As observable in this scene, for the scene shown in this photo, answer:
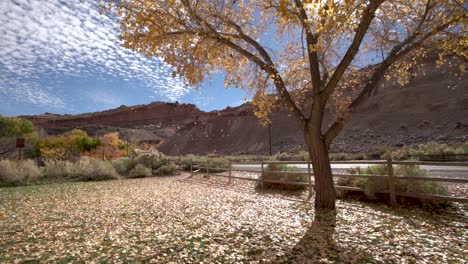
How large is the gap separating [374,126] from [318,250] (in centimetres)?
4855

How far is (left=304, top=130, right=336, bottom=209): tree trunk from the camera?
7.03 meters

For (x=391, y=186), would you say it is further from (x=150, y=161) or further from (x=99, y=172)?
(x=150, y=161)

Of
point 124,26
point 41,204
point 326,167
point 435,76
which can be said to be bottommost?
point 41,204

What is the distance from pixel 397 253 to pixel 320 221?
200cm

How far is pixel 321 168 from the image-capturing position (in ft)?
23.2

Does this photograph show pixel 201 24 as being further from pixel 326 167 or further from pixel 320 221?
pixel 320 221

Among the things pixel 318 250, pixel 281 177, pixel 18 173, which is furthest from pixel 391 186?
pixel 18 173

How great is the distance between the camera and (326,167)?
705cm

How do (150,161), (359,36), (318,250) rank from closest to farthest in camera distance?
(318,250)
(359,36)
(150,161)

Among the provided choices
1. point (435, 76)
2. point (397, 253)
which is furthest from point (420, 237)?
point (435, 76)

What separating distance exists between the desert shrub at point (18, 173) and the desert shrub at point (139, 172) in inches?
212

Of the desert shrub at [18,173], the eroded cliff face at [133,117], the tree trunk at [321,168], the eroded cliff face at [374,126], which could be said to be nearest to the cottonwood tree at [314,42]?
the tree trunk at [321,168]

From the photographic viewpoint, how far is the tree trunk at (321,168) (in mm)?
7031

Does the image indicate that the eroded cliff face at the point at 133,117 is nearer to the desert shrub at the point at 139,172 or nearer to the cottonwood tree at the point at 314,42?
the desert shrub at the point at 139,172
